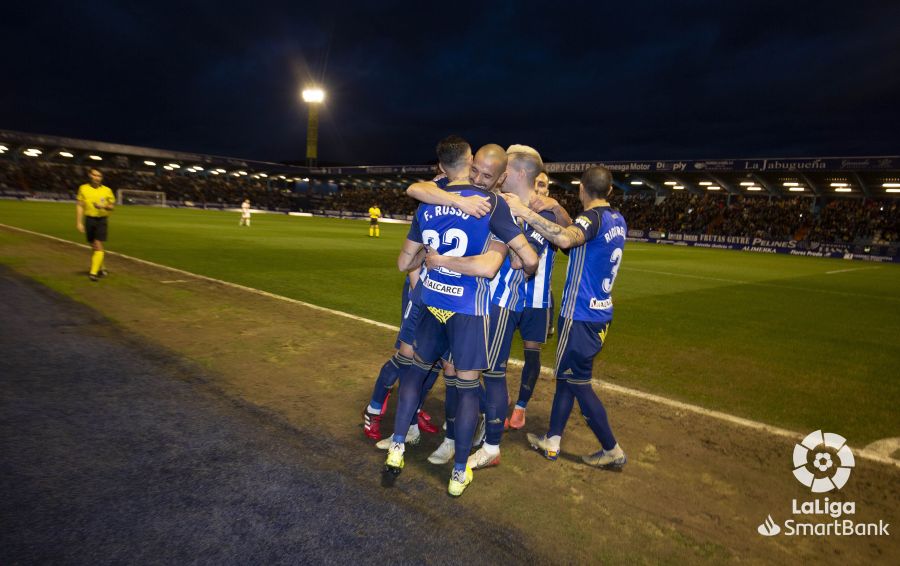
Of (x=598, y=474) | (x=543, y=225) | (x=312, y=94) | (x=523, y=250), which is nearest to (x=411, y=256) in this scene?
(x=523, y=250)

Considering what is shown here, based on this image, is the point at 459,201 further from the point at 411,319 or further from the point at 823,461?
the point at 823,461

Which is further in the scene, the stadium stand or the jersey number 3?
the stadium stand

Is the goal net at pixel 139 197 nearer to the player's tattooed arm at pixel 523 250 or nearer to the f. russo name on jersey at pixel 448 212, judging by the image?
the f. russo name on jersey at pixel 448 212

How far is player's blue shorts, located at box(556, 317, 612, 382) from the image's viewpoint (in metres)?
3.63

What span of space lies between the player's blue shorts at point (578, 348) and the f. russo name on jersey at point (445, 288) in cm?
106

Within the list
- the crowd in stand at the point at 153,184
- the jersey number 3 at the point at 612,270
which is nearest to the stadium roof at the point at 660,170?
the crowd in stand at the point at 153,184

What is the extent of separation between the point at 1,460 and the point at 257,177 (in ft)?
265

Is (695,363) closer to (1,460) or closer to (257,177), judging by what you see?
(1,460)

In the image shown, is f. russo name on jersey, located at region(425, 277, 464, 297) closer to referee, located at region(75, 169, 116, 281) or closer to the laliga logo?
the laliga logo

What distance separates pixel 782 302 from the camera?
12273 mm

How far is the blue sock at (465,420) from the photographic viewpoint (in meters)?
3.19

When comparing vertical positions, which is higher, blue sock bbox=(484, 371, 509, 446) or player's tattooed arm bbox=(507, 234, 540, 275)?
player's tattooed arm bbox=(507, 234, 540, 275)

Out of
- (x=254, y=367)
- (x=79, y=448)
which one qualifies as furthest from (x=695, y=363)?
(x=79, y=448)

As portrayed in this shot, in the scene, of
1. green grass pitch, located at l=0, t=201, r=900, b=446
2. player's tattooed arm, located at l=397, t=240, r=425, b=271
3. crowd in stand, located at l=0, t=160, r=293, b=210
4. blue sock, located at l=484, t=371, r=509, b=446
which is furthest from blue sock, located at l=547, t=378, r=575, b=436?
crowd in stand, located at l=0, t=160, r=293, b=210
